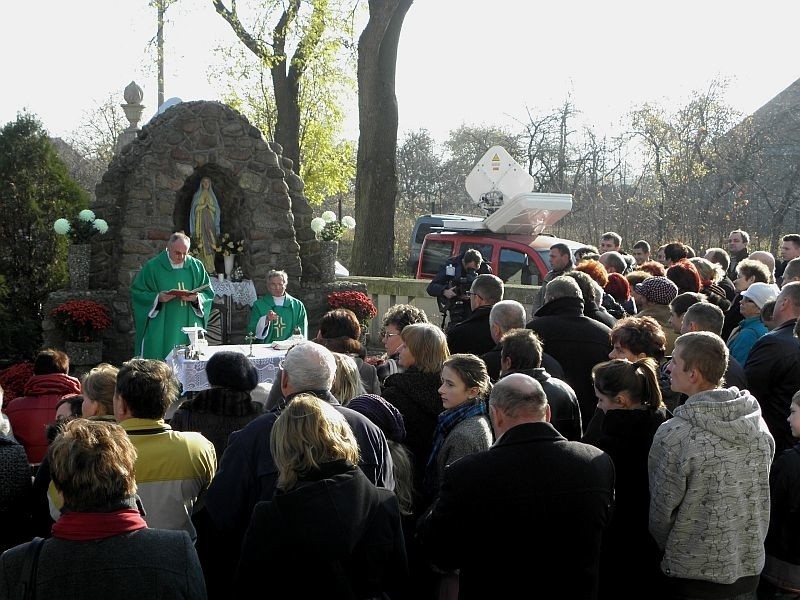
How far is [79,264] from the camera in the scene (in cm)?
1161

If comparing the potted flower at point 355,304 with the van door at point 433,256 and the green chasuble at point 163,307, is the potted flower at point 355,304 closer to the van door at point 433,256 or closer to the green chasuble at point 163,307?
the green chasuble at point 163,307

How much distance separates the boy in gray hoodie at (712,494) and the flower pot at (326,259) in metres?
9.38

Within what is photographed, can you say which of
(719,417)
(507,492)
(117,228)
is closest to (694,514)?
(719,417)

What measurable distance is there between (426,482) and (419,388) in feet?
1.80

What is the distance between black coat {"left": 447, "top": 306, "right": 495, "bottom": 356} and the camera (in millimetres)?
6320

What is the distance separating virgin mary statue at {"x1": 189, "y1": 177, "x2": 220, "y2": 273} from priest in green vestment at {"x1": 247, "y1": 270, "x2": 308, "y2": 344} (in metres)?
2.73

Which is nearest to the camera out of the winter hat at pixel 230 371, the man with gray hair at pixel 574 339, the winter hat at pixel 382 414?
the winter hat at pixel 382 414

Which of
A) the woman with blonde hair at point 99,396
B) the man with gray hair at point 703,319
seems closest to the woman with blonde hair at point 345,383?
the woman with blonde hair at point 99,396

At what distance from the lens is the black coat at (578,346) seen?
5.96 metres

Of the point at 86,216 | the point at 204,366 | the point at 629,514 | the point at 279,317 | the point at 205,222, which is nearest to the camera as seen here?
the point at 629,514

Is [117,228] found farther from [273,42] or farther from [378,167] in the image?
[273,42]

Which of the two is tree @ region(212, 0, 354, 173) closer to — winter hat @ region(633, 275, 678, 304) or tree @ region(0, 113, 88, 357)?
tree @ region(0, 113, 88, 357)

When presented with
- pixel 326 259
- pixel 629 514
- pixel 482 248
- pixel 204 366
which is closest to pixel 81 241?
pixel 326 259

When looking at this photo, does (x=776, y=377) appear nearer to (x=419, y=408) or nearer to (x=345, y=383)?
(x=419, y=408)
